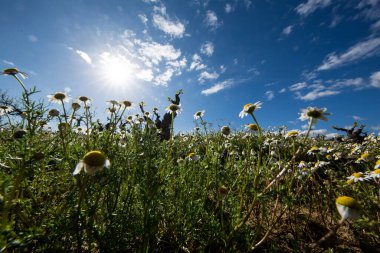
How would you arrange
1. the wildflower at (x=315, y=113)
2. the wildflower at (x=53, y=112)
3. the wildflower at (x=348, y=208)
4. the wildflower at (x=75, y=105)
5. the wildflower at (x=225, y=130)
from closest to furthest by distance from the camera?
the wildflower at (x=348, y=208) < the wildflower at (x=315, y=113) < the wildflower at (x=53, y=112) < the wildflower at (x=75, y=105) < the wildflower at (x=225, y=130)

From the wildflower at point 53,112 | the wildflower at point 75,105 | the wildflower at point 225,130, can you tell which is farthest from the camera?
the wildflower at point 225,130

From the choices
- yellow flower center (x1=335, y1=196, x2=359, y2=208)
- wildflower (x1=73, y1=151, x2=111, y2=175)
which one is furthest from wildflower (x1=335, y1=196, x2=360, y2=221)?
wildflower (x1=73, y1=151, x2=111, y2=175)

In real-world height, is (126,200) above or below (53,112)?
below

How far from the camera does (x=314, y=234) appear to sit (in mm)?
2760

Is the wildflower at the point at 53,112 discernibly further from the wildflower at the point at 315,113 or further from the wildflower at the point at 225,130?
the wildflower at the point at 315,113

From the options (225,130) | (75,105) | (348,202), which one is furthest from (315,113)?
(75,105)

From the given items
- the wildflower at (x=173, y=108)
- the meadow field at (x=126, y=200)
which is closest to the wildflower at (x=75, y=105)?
the meadow field at (x=126, y=200)

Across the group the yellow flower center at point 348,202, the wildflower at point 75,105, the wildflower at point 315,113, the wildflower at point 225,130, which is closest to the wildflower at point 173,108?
the wildflower at point 225,130

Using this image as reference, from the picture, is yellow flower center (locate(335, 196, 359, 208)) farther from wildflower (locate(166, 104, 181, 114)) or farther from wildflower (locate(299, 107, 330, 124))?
wildflower (locate(166, 104, 181, 114))

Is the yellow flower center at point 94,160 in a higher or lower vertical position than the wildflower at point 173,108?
lower

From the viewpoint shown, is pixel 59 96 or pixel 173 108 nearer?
pixel 59 96

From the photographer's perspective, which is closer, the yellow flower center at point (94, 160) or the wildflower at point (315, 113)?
the yellow flower center at point (94, 160)

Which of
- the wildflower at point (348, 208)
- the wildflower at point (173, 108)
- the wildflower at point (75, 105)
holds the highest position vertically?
the wildflower at point (173, 108)

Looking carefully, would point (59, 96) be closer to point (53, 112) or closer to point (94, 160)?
point (53, 112)
